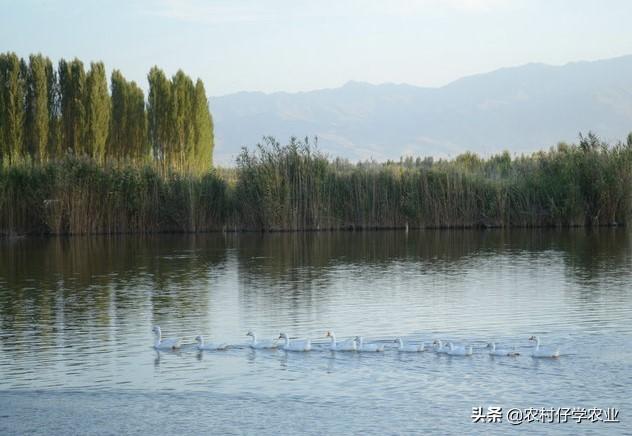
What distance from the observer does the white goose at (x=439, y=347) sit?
16.0m

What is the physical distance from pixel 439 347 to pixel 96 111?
48.6m

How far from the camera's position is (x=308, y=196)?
145ft

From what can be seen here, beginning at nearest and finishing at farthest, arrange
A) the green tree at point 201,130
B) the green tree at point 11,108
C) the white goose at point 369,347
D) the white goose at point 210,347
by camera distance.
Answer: the white goose at point 369,347
the white goose at point 210,347
the green tree at point 11,108
the green tree at point 201,130

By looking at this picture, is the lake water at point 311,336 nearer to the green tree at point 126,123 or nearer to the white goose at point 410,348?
the white goose at point 410,348

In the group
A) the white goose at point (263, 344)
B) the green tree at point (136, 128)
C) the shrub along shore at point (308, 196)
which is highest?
the green tree at point (136, 128)

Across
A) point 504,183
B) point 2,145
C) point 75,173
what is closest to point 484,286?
point 504,183

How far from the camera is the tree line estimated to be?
59.9 metres

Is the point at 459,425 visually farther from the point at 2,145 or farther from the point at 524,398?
the point at 2,145

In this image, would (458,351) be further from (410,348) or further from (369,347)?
(369,347)

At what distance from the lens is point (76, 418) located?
13133 mm

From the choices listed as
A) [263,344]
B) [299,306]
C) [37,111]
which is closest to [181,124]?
[37,111]

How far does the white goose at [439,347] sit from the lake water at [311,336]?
0.20 meters

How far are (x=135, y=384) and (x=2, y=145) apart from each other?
155 feet

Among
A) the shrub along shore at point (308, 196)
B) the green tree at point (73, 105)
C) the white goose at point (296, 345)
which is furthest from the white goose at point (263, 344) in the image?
the green tree at point (73, 105)
